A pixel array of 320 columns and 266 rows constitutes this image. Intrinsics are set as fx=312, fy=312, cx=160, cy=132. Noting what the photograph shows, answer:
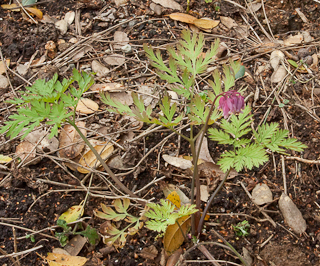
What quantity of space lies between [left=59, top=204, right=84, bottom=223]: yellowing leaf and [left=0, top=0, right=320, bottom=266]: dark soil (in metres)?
0.03

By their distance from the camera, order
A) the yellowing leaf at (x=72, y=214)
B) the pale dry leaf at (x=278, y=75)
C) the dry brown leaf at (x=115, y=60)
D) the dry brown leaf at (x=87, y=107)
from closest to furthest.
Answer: the yellowing leaf at (x=72, y=214) → the dry brown leaf at (x=87, y=107) → the pale dry leaf at (x=278, y=75) → the dry brown leaf at (x=115, y=60)

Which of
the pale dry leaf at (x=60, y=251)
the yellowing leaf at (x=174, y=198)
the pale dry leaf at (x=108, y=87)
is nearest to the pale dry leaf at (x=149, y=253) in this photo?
the yellowing leaf at (x=174, y=198)

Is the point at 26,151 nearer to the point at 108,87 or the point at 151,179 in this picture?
the point at 108,87

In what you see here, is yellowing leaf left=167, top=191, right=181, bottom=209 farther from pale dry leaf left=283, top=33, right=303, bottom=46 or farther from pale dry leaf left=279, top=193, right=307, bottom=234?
pale dry leaf left=283, top=33, right=303, bottom=46

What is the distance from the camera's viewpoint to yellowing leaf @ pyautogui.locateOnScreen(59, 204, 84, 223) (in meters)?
1.99

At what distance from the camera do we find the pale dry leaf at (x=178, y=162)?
218 centimetres

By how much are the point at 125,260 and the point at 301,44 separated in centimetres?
238

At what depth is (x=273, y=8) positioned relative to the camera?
3068mm

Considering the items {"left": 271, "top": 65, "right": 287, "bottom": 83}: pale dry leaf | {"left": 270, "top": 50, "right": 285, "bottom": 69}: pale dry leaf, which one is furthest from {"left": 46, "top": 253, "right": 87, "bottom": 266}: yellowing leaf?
{"left": 270, "top": 50, "right": 285, "bottom": 69}: pale dry leaf

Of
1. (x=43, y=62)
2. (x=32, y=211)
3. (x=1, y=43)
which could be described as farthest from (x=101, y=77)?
(x=32, y=211)

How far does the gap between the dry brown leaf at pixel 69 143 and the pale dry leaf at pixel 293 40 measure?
6.53 feet

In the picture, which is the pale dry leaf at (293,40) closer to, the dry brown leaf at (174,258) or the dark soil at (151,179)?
the dark soil at (151,179)

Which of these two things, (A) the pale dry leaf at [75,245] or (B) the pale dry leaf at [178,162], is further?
(B) the pale dry leaf at [178,162]

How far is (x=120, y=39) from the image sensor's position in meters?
2.87
